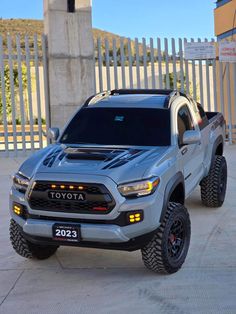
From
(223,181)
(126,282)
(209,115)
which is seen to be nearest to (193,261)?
(126,282)

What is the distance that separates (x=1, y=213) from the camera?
7.31m

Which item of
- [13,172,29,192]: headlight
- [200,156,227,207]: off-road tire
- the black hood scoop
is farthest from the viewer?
[200,156,227,207]: off-road tire

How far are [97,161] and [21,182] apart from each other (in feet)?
2.53

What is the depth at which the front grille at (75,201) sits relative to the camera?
427cm

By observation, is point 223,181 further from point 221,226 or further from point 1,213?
point 1,213

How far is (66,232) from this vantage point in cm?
436

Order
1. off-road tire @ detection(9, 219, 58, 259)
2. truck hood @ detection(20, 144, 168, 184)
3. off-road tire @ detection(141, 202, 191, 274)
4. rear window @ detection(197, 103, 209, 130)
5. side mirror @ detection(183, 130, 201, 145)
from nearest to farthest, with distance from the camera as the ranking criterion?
truck hood @ detection(20, 144, 168, 184) < off-road tire @ detection(141, 202, 191, 274) < off-road tire @ detection(9, 219, 58, 259) < side mirror @ detection(183, 130, 201, 145) < rear window @ detection(197, 103, 209, 130)

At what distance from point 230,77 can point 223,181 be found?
8822 millimetres

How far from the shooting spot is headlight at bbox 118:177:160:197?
4309 mm

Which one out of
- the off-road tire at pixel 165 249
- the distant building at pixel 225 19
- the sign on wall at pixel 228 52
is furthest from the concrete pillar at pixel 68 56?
the off-road tire at pixel 165 249

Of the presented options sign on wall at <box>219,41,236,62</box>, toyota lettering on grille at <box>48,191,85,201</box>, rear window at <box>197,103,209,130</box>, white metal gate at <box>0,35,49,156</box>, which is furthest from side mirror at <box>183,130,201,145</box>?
sign on wall at <box>219,41,236,62</box>

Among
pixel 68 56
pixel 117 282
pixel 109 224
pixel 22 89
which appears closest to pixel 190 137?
pixel 109 224

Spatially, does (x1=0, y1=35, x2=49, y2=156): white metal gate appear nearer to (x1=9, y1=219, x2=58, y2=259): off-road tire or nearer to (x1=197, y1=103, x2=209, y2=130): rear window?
(x1=197, y1=103, x2=209, y2=130): rear window

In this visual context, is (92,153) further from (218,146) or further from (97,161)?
(218,146)
